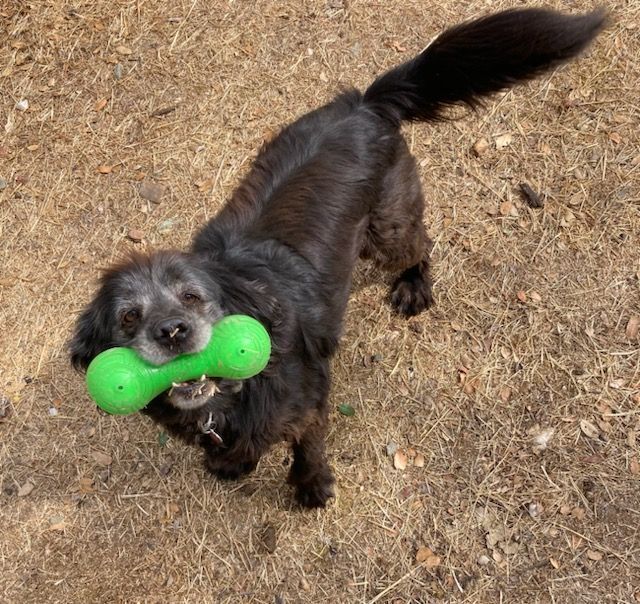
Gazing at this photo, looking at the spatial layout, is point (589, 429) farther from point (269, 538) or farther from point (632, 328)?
point (269, 538)

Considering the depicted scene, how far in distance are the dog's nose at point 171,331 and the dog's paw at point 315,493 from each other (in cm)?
182

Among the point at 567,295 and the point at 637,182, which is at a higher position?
the point at 637,182

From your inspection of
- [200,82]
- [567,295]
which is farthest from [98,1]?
[567,295]

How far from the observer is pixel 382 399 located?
4.36 meters

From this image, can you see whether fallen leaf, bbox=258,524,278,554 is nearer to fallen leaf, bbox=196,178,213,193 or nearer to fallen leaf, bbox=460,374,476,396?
fallen leaf, bbox=460,374,476,396

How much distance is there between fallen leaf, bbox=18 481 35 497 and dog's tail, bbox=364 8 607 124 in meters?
3.45

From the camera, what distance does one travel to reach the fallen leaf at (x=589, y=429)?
4095 mm

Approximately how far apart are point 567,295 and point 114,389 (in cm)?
336

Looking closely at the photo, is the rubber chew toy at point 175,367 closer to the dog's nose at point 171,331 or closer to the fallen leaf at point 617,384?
the dog's nose at point 171,331

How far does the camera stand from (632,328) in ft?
14.3

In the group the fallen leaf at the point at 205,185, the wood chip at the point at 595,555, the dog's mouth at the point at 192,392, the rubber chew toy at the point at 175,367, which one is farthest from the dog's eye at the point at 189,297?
the wood chip at the point at 595,555

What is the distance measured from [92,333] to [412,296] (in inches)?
94.0

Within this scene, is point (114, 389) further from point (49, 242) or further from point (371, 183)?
point (49, 242)

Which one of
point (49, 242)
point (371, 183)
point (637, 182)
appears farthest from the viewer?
point (49, 242)
